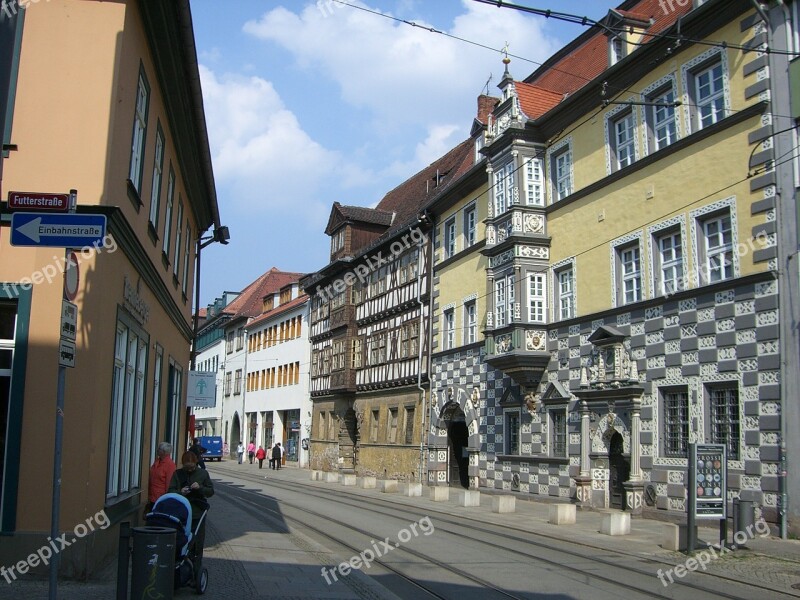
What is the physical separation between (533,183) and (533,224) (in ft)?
4.95

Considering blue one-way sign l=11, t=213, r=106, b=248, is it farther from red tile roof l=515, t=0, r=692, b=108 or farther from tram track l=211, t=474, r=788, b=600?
red tile roof l=515, t=0, r=692, b=108

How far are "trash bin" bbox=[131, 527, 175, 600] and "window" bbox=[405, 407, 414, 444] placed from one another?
2987cm

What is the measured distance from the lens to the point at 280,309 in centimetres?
6197

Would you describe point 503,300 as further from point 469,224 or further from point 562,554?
point 562,554

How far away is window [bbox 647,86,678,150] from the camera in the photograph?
21.2m

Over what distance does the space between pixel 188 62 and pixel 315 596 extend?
31.5 feet

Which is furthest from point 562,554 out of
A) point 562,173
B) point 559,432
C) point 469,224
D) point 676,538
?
point 469,224

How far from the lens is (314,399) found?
5272cm

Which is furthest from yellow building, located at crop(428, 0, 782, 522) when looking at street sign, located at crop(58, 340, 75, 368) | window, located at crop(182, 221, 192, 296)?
street sign, located at crop(58, 340, 75, 368)

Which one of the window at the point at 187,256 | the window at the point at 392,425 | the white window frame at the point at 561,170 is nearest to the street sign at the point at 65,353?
the window at the point at 187,256

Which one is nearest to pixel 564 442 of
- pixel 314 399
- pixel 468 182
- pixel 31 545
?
pixel 468 182

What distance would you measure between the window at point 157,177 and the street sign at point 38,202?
23.1 ft

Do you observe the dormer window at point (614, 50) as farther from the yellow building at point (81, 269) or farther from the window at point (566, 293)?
the yellow building at point (81, 269)

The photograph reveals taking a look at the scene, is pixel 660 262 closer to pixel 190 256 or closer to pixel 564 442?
pixel 564 442
